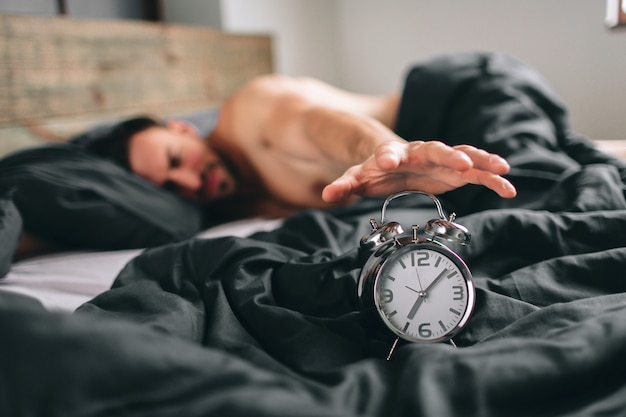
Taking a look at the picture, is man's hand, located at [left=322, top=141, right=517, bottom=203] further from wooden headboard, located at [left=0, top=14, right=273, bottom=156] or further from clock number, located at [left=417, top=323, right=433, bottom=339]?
wooden headboard, located at [left=0, top=14, right=273, bottom=156]

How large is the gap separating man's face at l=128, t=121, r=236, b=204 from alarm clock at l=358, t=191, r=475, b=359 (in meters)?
1.08

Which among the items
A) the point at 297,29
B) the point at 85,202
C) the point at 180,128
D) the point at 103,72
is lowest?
the point at 85,202

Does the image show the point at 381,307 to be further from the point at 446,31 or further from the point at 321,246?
the point at 446,31

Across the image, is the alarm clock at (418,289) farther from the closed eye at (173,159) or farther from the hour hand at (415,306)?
the closed eye at (173,159)

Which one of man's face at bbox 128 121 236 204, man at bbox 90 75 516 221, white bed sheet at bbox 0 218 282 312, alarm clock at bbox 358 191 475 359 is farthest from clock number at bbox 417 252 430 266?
man's face at bbox 128 121 236 204

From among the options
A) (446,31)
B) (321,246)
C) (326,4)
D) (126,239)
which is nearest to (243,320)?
(321,246)

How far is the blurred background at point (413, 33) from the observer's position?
1328 mm

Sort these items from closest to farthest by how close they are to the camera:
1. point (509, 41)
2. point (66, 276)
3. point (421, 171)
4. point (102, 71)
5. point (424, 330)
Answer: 1. point (424, 330)
2. point (421, 171)
3. point (66, 276)
4. point (102, 71)
5. point (509, 41)

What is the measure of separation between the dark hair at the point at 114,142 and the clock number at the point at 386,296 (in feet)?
3.73

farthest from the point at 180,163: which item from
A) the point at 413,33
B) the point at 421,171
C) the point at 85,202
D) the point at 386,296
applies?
the point at 413,33

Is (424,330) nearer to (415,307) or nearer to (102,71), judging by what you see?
(415,307)

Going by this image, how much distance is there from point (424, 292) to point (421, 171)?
0.24m

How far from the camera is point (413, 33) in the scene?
2.69 metres

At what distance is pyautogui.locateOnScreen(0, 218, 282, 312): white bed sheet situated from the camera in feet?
3.49
